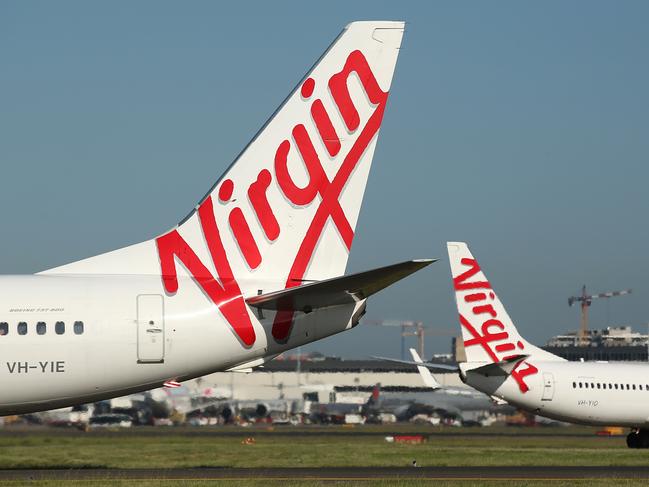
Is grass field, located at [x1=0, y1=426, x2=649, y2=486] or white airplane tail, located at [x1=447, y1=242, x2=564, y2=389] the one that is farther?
white airplane tail, located at [x1=447, y1=242, x2=564, y2=389]

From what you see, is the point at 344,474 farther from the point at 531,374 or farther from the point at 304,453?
the point at 531,374

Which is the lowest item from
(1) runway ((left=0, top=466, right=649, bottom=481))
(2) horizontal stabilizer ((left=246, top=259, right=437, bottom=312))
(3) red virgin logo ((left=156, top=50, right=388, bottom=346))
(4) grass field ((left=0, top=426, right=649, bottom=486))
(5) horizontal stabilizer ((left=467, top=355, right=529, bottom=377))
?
(4) grass field ((left=0, top=426, right=649, bottom=486))

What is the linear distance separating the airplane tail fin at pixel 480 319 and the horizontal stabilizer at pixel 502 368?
1284mm

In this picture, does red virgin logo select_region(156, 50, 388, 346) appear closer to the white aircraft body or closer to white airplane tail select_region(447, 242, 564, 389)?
the white aircraft body

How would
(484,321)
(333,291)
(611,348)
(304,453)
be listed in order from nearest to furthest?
(333,291) → (304,453) → (484,321) → (611,348)

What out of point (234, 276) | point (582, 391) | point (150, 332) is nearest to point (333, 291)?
point (234, 276)

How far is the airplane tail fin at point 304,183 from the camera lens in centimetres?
2212

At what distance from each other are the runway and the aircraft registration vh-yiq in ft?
15.2

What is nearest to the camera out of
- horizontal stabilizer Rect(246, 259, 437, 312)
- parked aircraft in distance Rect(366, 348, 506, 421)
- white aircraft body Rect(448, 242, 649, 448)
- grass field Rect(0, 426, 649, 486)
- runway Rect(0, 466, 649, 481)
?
horizontal stabilizer Rect(246, 259, 437, 312)

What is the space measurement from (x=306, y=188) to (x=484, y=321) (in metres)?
29.0

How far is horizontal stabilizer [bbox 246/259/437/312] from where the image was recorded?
1920cm

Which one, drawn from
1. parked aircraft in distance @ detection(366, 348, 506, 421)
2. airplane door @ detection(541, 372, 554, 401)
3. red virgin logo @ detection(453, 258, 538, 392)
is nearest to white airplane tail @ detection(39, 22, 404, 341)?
airplane door @ detection(541, 372, 554, 401)

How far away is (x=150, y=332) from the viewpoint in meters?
21.1

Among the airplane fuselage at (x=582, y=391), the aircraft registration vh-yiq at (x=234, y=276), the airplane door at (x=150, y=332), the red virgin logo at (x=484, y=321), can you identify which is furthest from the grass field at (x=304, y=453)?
the red virgin logo at (x=484, y=321)
